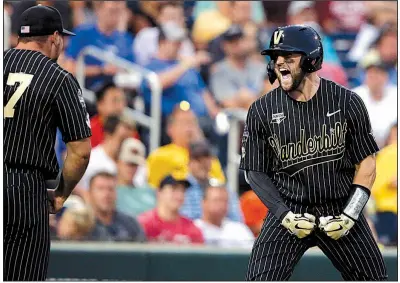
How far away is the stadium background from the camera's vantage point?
902 cm

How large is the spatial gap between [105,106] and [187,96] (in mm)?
874

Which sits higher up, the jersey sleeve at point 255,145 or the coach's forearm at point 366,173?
the jersey sleeve at point 255,145

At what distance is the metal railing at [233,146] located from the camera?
9.56 metres

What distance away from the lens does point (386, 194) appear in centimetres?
955

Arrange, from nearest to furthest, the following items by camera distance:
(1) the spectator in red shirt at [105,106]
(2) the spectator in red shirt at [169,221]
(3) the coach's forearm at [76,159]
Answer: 1. (3) the coach's forearm at [76,159]
2. (2) the spectator in red shirt at [169,221]
3. (1) the spectator in red shirt at [105,106]

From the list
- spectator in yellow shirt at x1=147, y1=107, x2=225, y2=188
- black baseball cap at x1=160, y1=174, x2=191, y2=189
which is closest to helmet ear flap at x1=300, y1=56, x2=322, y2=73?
black baseball cap at x1=160, y1=174, x2=191, y2=189

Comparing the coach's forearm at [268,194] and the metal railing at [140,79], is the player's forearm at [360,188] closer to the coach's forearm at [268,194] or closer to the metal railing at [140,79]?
the coach's forearm at [268,194]

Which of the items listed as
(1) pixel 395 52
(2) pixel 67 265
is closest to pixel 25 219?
(2) pixel 67 265

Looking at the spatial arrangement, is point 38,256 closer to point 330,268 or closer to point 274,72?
point 274,72

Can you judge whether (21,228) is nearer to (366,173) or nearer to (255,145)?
(255,145)

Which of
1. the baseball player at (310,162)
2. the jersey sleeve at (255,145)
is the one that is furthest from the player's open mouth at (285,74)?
the jersey sleeve at (255,145)

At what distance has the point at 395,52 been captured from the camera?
10.5 meters

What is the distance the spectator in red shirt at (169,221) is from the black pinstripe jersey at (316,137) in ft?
12.7

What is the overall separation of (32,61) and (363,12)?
6.64 meters
